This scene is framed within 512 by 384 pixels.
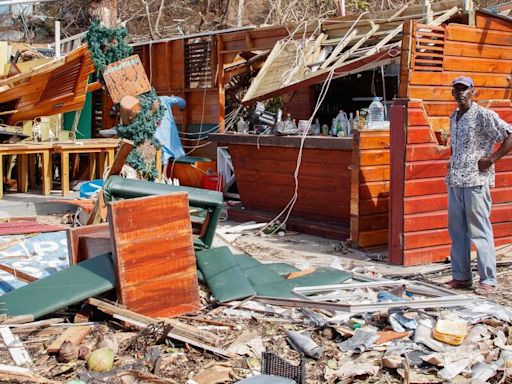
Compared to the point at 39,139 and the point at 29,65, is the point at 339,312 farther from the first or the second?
the point at 29,65

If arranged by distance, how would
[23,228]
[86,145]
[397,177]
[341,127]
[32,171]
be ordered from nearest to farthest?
[397,177], [23,228], [341,127], [86,145], [32,171]

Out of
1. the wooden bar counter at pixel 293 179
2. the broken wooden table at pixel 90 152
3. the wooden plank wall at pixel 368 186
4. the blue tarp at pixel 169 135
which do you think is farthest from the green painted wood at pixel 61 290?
the blue tarp at pixel 169 135

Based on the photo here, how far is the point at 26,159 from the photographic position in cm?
1330

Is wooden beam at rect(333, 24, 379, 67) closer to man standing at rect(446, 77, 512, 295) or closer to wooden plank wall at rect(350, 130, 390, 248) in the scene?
wooden plank wall at rect(350, 130, 390, 248)

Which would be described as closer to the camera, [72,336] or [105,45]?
[72,336]

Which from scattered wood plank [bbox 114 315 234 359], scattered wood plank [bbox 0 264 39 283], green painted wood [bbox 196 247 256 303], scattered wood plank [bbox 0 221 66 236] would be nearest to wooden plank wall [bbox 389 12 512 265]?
green painted wood [bbox 196 247 256 303]

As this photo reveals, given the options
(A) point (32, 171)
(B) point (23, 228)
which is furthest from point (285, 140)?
(A) point (32, 171)

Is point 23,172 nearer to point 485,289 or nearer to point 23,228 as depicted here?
point 23,228

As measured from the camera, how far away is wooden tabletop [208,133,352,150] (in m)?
9.11

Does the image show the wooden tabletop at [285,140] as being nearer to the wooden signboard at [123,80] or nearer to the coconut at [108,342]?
the wooden signboard at [123,80]

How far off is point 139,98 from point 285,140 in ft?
8.30

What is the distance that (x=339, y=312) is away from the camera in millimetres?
5742

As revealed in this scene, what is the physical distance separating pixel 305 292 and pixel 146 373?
1.97m

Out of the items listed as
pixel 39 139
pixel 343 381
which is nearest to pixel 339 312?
pixel 343 381
